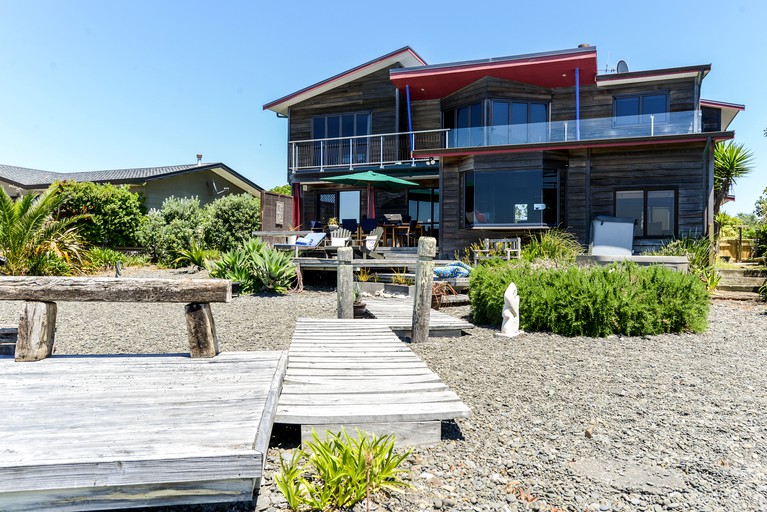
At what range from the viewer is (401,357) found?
465 cm

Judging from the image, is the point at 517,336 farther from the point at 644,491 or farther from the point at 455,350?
the point at 644,491

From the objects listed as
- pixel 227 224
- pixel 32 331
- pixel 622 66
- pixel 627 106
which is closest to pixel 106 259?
pixel 227 224

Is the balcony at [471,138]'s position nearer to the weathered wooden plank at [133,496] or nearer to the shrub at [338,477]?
the shrub at [338,477]

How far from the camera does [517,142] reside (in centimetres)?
1463

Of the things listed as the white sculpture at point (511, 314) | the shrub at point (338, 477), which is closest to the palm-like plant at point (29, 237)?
the white sculpture at point (511, 314)

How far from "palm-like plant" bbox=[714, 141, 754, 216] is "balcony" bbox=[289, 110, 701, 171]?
7020 millimetres

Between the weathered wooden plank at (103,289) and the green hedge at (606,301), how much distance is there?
15.2 feet

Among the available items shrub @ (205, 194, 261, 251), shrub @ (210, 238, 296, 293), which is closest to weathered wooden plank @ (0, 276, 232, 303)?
shrub @ (210, 238, 296, 293)

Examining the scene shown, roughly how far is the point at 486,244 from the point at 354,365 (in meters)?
8.75

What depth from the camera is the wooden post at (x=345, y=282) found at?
692 cm

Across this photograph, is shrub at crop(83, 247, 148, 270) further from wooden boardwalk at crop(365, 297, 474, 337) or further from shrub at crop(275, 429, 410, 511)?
shrub at crop(275, 429, 410, 511)

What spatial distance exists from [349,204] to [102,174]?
607 inches

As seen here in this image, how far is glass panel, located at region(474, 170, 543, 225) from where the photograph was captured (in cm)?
1451

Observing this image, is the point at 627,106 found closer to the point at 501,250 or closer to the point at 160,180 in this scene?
the point at 501,250
